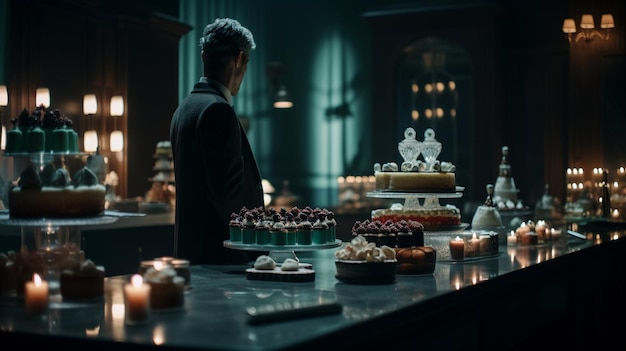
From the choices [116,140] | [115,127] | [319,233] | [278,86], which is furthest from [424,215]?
[278,86]

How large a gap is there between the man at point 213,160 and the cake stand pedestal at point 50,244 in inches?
22.8

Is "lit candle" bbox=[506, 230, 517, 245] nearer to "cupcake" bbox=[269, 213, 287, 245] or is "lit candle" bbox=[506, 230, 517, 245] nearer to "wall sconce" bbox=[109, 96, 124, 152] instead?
"cupcake" bbox=[269, 213, 287, 245]

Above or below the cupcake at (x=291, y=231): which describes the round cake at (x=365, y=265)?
below

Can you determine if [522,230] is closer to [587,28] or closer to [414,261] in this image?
[414,261]

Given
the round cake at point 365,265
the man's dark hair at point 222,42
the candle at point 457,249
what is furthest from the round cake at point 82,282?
the candle at point 457,249

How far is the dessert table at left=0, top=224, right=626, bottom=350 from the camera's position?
6.22 ft

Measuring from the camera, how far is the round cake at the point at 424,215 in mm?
4031

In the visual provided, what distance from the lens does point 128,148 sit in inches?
409

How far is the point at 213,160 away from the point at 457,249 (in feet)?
3.73

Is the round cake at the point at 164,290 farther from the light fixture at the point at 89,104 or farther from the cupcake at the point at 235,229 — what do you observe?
the light fixture at the point at 89,104

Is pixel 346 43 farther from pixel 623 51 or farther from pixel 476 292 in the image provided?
pixel 476 292

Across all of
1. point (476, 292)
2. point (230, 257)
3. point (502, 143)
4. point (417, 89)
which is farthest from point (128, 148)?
point (476, 292)

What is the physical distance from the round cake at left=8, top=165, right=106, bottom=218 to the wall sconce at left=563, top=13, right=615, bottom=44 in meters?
8.53

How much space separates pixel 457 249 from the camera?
152 inches
